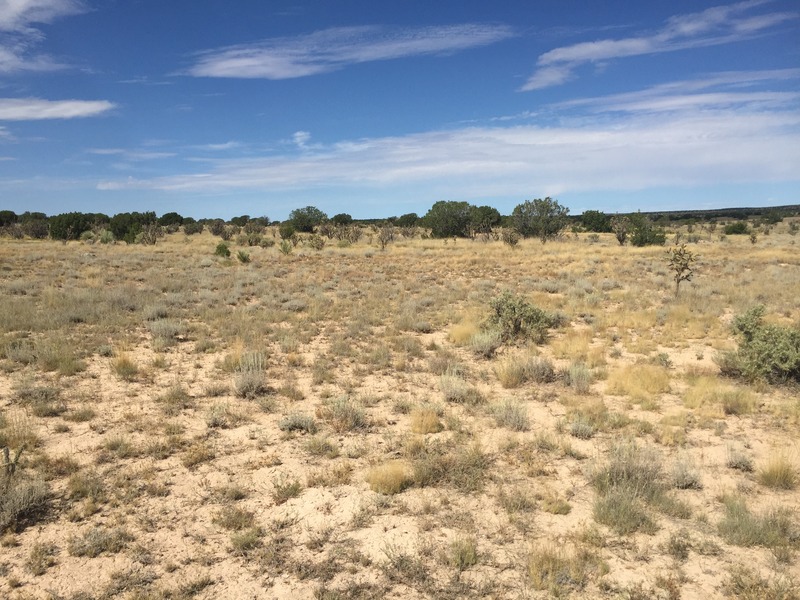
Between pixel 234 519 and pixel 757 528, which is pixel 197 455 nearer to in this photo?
pixel 234 519

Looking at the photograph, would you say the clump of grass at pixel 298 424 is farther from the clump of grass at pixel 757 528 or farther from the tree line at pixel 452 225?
the tree line at pixel 452 225

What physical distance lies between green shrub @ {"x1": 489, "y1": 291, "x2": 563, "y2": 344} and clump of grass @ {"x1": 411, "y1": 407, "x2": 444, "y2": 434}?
488 cm

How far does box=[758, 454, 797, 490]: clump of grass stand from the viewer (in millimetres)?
5133

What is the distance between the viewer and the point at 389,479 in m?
5.10

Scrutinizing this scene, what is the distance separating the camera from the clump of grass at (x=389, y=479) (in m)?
5.07

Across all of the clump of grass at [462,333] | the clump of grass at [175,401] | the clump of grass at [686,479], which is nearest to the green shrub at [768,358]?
the clump of grass at [686,479]

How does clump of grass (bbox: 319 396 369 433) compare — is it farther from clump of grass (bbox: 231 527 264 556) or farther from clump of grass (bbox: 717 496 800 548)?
clump of grass (bbox: 717 496 800 548)

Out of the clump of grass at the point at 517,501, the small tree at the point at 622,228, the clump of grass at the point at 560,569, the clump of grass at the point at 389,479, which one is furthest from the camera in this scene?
the small tree at the point at 622,228

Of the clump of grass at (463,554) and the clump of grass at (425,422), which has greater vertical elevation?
the clump of grass at (425,422)

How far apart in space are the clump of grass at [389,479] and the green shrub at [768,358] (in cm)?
662

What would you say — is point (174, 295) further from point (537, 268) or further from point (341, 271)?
point (537, 268)

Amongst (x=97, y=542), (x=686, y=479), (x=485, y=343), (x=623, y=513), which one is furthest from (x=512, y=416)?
(x=97, y=542)

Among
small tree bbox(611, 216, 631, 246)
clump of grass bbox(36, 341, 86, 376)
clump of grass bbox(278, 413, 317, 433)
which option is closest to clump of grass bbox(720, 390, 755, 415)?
clump of grass bbox(278, 413, 317, 433)

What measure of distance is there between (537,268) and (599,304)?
9.73 m
